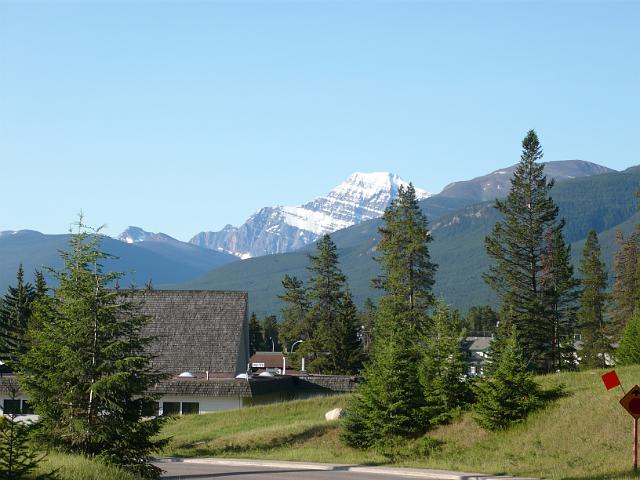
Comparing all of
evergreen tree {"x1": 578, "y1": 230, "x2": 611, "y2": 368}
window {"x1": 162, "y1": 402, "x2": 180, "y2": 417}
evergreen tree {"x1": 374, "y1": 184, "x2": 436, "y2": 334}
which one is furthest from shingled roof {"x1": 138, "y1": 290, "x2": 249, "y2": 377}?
evergreen tree {"x1": 578, "y1": 230, "x2": 611, "y2": 368}

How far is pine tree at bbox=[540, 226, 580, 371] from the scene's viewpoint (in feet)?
203

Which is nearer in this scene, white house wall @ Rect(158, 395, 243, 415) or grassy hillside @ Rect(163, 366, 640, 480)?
grassy hillside @ Rect(163, 366, 640, 480)

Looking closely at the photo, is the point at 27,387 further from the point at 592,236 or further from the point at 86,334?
the point at 592,236

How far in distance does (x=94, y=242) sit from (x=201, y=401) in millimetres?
27446

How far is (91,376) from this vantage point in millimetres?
25844

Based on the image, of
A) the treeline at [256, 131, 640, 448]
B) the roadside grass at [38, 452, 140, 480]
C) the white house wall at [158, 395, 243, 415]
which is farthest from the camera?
the white house wall at [158, 395, 243, 415]

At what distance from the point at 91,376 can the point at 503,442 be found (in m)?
15.2

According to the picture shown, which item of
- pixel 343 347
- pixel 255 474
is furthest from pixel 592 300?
pixel 255 474

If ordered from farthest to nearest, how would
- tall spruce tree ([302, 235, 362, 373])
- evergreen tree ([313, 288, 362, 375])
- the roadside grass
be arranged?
tall spruce tree ([302, 235, 362, 373]) → evergreen tree ([313, 288, 362, 375]) → the roadside grass

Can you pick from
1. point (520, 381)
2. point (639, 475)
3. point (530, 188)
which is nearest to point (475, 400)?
point (520, 381)

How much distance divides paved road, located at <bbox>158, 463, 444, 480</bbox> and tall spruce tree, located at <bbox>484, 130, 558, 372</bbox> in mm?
30802

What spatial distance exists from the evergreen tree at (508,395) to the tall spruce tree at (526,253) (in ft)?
82.3

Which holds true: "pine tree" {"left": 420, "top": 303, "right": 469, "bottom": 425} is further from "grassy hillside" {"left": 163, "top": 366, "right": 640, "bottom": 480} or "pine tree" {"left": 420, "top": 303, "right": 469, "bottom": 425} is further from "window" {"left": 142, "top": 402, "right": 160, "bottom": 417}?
"window" {"left": 142, "top": 402, "right": 160, "bottom": 417}

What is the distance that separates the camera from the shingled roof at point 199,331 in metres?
59.5
